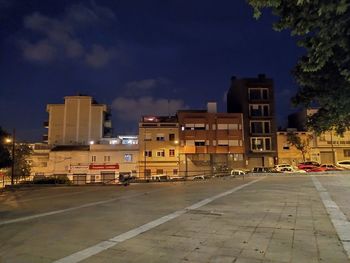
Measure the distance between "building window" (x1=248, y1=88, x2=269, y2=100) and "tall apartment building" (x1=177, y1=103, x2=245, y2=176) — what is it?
5.86 m

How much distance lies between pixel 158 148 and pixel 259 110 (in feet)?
64.3

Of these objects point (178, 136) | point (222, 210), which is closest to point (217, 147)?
point (178, 136)

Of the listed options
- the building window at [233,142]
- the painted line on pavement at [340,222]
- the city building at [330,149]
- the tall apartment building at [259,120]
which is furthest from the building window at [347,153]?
the painted line on pavement at [340,222]

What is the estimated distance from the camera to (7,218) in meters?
10.3

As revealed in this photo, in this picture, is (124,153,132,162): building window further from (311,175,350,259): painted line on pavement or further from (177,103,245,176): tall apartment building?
(311,175,350,259): painted line on pavement

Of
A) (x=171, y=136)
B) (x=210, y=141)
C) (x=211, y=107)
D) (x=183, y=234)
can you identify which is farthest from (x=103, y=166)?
(x=183, y=234)

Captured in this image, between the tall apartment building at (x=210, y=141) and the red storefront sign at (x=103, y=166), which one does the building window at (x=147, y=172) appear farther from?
the tall apartment building at (x=210, y=141)

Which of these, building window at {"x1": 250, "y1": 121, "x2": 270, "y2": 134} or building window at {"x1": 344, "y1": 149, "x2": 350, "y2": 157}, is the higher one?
building window at {"x1": 250, "y1": 121, "x2": 270, "y2": 134}

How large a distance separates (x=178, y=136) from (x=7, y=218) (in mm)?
43221

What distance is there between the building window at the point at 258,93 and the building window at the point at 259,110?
1.45 m

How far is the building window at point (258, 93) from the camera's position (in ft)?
186

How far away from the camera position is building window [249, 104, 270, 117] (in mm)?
56188

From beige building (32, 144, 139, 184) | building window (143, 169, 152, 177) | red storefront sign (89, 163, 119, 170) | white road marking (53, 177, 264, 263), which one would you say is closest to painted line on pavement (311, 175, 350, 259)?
white road marking (53, 177, 264, 263)

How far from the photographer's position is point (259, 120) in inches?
2206
